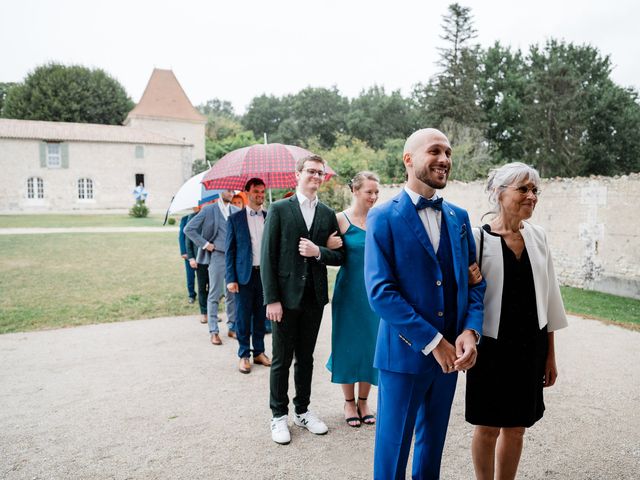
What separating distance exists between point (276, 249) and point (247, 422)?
4.98 ft

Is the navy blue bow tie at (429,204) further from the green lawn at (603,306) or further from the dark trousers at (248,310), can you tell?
the green lawn at (603,306)

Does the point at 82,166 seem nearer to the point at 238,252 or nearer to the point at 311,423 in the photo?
the point at 238,252

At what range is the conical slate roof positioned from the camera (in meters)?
48.5

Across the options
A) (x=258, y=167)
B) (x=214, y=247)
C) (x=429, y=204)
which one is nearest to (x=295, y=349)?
(x=429, y=204)

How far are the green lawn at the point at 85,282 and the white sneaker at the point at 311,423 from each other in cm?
490

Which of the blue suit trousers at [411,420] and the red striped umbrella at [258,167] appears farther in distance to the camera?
the red striped umbrella at [258,167]

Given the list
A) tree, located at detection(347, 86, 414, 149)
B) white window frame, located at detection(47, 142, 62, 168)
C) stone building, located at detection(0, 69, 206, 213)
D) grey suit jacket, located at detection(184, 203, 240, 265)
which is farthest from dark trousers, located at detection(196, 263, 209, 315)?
tree, located at detection(347, 86, 414, 149)

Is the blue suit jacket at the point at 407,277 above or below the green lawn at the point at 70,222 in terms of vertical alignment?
above

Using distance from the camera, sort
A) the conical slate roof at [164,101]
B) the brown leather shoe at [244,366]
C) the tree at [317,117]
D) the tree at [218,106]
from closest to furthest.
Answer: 1. the brown leather shoe at [244,366]
2. the conical slate roof at [164,101]
3. the tree at [317,117]
4. the tree at [218,106]

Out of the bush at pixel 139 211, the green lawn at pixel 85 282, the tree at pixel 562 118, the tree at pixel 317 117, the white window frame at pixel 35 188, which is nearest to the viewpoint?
the green lawn at pixel 85 282

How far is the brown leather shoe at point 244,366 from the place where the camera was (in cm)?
527

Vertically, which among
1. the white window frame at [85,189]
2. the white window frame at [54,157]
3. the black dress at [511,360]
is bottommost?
the black dress at [511,360]

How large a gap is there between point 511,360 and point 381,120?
185 feet

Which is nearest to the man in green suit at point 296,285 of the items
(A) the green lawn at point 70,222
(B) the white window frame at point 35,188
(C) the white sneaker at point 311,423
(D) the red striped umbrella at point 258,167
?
(C) the white sneaker at point 311,423
